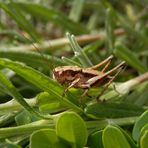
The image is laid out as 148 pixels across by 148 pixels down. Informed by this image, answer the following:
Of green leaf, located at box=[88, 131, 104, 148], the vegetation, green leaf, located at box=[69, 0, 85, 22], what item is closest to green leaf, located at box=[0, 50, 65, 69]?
the vegetation

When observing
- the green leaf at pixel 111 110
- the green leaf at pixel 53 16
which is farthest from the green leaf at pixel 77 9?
the green leaf at pixel 111 110

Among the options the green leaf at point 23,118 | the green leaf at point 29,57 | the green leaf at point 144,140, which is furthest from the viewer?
the green leaf at point 29,57

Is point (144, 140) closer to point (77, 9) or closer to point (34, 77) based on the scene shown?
point (34, 77)

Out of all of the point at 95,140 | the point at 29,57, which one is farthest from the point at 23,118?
the point at 29,57

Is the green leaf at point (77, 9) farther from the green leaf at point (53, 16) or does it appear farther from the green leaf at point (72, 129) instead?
the green leaf at point (72, 129)

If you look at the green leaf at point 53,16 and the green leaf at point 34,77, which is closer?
the green leaf at point 34,77

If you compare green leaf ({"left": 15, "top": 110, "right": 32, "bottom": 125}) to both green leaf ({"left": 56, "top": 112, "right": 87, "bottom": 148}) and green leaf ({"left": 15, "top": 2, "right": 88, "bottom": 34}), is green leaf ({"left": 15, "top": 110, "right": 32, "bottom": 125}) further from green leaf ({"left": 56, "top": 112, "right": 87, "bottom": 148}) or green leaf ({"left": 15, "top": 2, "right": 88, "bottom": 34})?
green leaf ({"left": 15, "top": 2, "right": 88, "bottom": 34})
